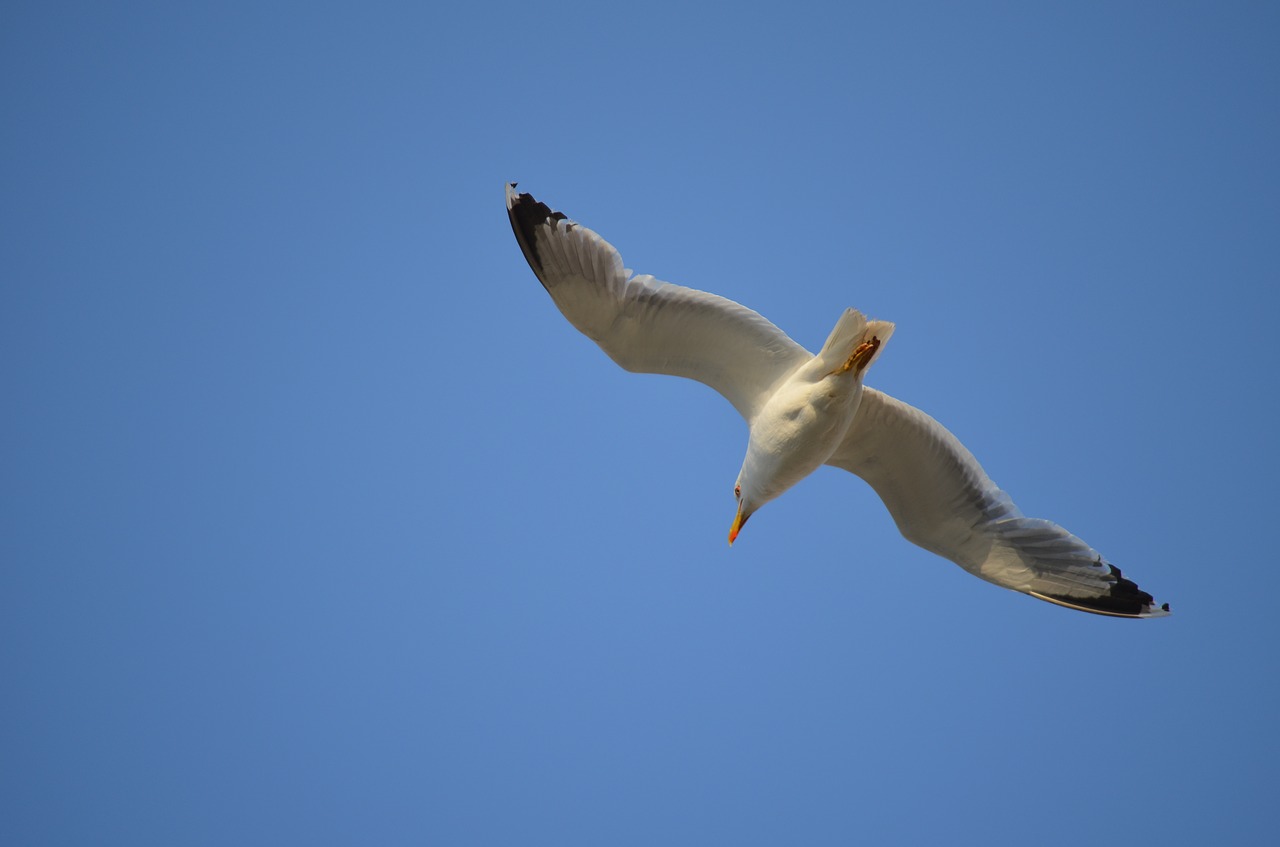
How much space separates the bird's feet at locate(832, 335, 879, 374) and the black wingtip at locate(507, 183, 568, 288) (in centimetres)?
155

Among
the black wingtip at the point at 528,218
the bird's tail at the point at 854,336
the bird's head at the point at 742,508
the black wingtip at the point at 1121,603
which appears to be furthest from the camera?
the bird's head at the point at 742,508

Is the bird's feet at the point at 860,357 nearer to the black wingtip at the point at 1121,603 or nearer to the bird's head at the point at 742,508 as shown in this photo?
the bird's head at the point at 742,508

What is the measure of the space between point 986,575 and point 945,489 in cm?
53

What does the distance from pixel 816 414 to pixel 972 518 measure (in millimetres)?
1182

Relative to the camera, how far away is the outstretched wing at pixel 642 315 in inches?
219

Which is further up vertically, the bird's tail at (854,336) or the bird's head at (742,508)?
the bird's tail at (854,336)

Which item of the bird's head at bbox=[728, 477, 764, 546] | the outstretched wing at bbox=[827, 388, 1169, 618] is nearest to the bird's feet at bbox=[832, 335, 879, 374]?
the outstretched wing at bbox=[827, 388, 1169, 618]

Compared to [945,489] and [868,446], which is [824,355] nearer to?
[868,446]

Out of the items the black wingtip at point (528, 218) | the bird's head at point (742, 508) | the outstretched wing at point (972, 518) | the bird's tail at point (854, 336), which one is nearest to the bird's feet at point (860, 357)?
the bird's tail at point (854, 336)

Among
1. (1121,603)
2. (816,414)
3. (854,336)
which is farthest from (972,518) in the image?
(854,336)

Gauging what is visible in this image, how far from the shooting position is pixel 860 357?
5.44m

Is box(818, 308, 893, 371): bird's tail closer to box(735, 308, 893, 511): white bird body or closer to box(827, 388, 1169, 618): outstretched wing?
box(735, 308, 893, 511): white bird body

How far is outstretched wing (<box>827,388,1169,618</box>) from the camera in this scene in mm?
5906

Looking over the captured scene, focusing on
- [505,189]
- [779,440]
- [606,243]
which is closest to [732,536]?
[779,440]
